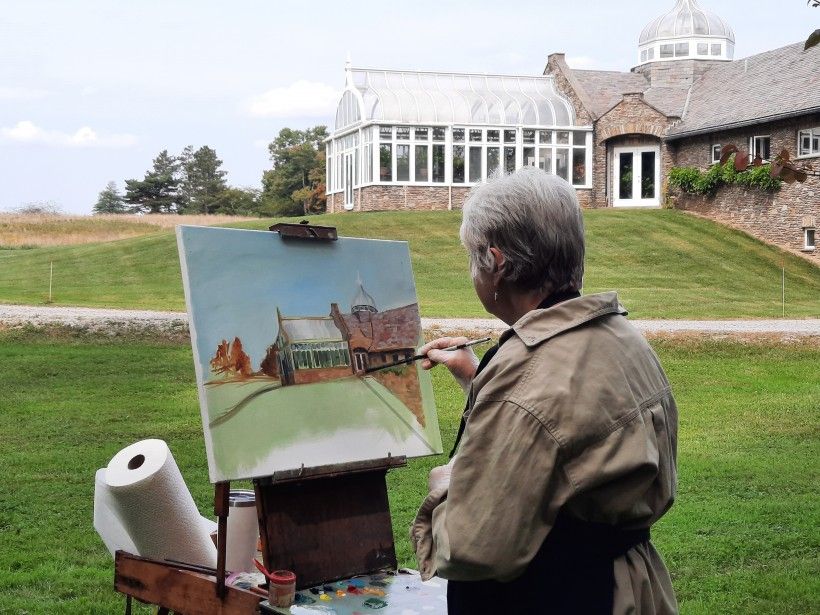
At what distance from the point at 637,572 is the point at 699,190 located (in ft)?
114

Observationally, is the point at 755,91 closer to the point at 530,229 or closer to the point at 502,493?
the point at 530,229

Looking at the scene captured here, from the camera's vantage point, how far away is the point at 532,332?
91.6 inches

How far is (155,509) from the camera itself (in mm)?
3609

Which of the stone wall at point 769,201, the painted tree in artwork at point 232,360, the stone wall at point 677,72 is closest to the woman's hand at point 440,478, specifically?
the painted tree in artwork at point 232,360

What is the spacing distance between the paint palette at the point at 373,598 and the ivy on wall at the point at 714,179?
29.7 metres

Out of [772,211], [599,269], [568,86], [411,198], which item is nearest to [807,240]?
[772,211]

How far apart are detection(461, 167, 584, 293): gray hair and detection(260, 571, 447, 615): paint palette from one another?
125 cm

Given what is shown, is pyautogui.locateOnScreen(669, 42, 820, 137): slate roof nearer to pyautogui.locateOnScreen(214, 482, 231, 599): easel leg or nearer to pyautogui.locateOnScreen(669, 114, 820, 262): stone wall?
pyautogui.locateOnScreen(669, 114, 820, 262): stone wall

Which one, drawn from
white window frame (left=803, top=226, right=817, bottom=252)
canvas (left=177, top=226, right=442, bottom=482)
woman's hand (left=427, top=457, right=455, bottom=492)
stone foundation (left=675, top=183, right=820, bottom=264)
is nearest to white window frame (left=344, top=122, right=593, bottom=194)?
stone foundation (left=675, top=183, right=820, bottom=264)

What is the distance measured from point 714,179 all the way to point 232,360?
3334 centimetres

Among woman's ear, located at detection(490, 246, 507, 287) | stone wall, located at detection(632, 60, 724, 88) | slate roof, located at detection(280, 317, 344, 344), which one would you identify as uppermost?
stone wall, located at detection(632, 60, 724, 88)

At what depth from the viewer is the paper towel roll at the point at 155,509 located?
3.58 m

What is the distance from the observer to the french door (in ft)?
125

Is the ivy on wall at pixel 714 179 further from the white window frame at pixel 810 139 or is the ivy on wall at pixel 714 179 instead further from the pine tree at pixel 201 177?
the pine tree at pixel 201 177
